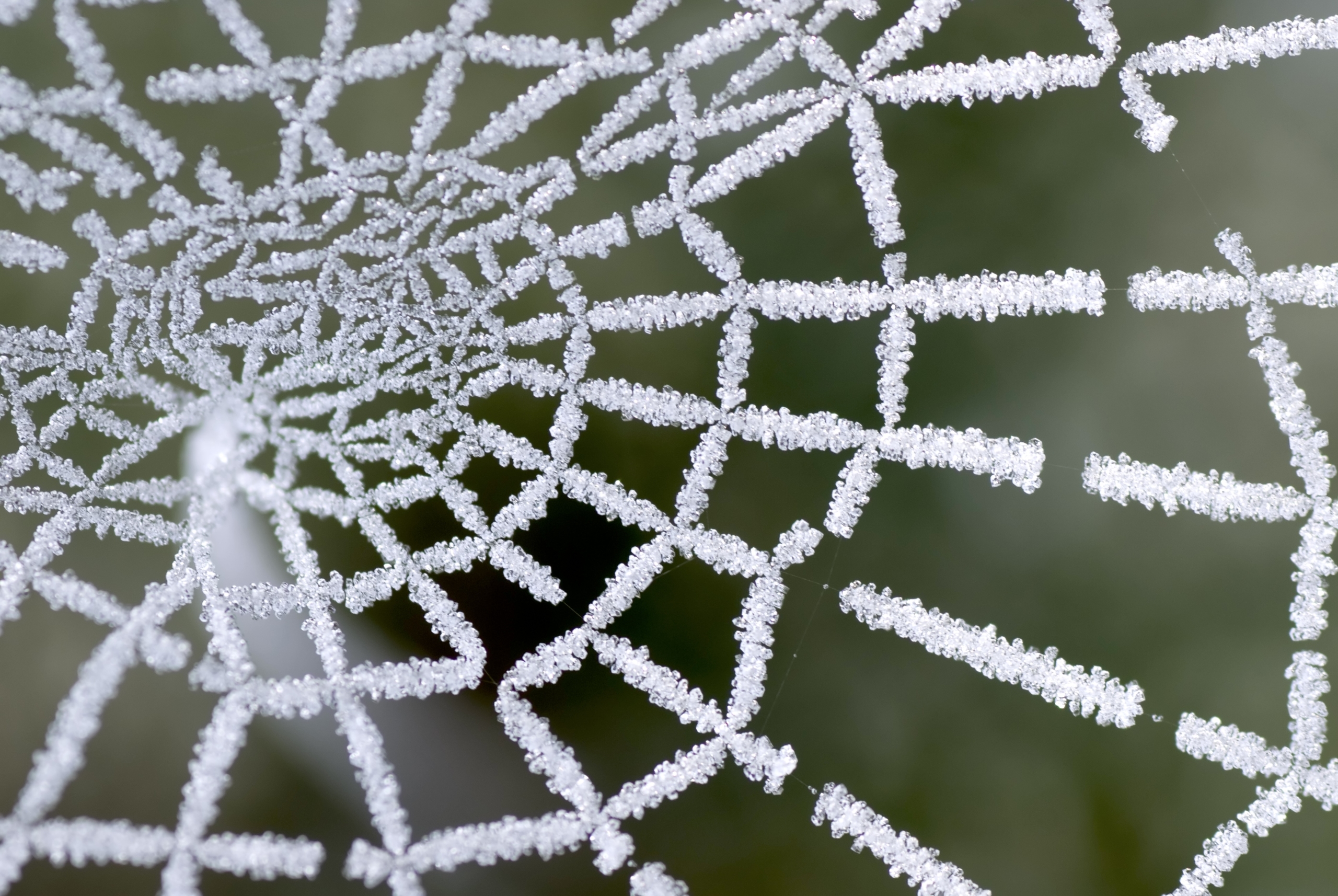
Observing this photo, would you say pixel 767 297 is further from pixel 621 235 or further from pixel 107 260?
pixel 107 260

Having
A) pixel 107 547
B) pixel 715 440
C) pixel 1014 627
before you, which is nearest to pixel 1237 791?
pixel 1014 627

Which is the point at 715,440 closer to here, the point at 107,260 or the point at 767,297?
the point at 767,297

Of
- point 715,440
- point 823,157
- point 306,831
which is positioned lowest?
point 306,831

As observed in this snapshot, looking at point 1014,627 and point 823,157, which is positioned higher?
point 823,157

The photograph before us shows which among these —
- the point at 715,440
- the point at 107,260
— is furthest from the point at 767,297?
the point at 107,260

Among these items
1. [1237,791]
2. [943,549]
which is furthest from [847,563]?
[1237,791]

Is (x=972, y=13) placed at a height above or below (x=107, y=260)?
above
